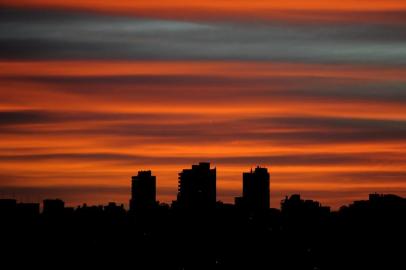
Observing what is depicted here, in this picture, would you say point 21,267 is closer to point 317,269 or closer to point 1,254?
point 1,254

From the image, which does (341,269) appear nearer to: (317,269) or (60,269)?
(317,269)

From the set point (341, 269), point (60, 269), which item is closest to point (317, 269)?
point (341, 269)

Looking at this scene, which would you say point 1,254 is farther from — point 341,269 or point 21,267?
point 341,269

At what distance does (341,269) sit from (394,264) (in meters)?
7.93

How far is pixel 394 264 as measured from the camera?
198625 mm

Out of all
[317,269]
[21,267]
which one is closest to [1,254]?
[21,267]

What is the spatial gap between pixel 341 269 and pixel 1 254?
167 feet

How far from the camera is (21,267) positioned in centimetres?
19450

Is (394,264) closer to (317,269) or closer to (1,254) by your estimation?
(317,269)

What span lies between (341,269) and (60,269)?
4216cm

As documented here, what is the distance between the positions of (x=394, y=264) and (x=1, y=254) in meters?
58.7

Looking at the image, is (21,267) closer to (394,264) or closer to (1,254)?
(1,254)

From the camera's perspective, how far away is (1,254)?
649 ft

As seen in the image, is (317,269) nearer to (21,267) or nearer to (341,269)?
(341,269)
